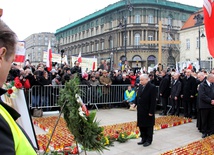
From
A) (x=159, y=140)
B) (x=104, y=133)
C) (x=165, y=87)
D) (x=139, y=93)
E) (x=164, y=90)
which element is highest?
(x=139, y=93)

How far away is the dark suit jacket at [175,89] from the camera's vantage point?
1086cm

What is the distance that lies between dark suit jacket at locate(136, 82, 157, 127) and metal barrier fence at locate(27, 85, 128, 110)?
12.4ft

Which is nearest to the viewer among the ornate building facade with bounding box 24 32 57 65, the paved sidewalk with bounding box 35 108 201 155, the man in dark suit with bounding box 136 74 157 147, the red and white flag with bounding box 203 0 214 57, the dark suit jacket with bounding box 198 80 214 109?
the red and white flag with bounding box 203 0 214 57

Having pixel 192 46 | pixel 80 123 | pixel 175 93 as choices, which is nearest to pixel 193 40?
pixel 192 46

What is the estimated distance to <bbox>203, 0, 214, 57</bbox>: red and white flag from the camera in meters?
4.88

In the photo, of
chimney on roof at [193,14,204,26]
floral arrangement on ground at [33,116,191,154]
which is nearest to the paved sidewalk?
floral arrangement on ground at [33,116,191,154]

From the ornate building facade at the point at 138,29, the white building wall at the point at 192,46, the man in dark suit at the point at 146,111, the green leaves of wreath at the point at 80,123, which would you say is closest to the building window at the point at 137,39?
the ornate building facade at the point at 138,29

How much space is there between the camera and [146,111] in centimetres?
675

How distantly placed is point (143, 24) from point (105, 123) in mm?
54056

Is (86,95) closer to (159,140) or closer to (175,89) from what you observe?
(175,89)

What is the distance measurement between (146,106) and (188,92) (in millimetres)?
4396

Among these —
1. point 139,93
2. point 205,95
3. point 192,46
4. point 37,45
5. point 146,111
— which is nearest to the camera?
point 146,111

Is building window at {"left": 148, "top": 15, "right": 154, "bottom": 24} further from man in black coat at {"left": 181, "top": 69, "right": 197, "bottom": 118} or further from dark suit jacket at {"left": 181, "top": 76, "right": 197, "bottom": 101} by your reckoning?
dark suit jacket at {"left": 181, "top": 76, "right": 197, "bottom": 101}

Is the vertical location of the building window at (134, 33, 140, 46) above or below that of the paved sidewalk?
above
